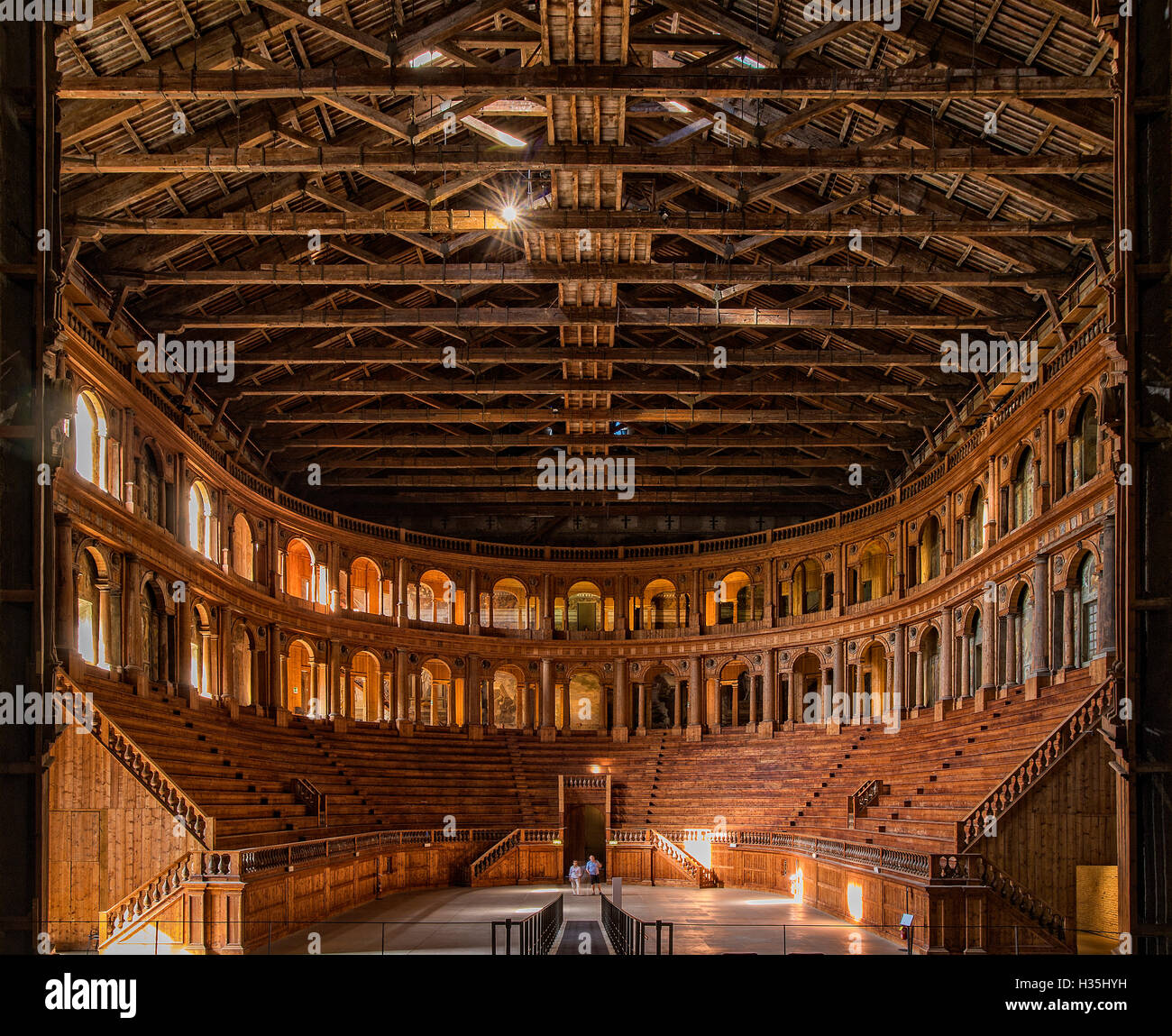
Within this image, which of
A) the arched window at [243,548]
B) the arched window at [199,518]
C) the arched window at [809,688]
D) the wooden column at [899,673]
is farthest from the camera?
the arched window at [809,688]

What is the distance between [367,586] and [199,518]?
41.6ft

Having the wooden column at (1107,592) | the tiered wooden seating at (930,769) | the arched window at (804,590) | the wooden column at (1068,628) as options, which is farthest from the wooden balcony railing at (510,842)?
the wooden column at (1107,592)

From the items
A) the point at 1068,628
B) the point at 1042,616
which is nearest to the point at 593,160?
the point at 1068,628

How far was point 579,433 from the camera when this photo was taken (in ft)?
132

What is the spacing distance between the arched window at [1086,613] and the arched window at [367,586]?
26531mm

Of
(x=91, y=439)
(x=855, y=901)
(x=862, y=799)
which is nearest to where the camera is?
(x=91, y=439)

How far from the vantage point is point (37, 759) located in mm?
9273

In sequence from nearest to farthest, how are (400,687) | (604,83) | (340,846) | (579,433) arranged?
(604,83)
(340,846)
(579,433)
(400,687)

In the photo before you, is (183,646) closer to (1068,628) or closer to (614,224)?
(614,224)

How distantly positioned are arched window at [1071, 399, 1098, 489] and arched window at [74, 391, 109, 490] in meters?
21.7

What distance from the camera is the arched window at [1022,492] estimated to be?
31.6 meters

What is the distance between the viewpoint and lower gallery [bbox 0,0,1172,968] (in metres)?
14.1

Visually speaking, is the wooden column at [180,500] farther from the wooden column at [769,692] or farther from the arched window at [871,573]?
the arched window at [871,573]

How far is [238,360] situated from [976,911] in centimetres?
2087
